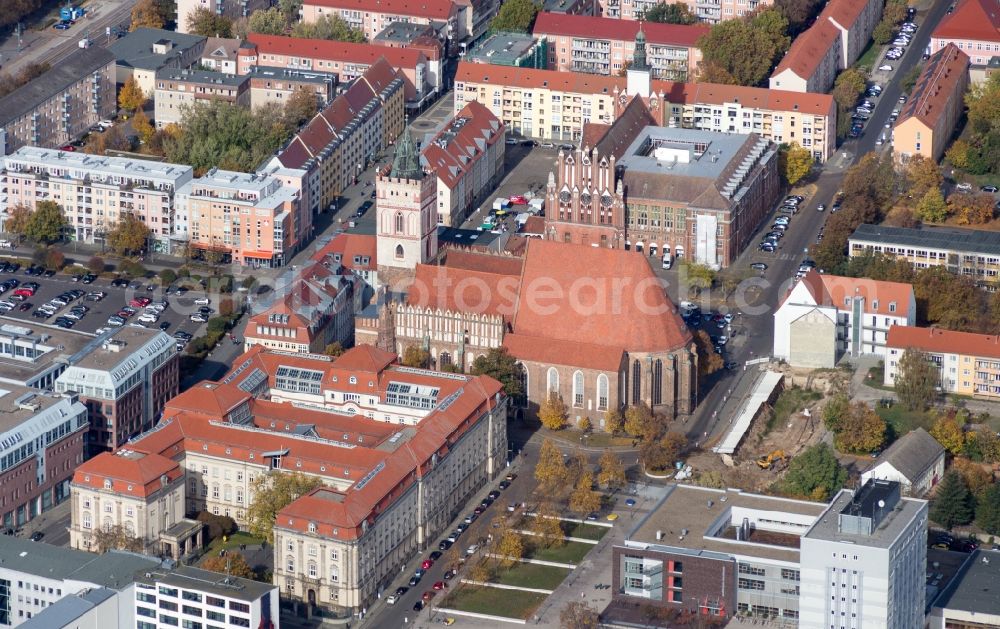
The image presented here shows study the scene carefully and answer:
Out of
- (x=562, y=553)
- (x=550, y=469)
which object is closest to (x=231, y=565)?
(x=562, y=553)

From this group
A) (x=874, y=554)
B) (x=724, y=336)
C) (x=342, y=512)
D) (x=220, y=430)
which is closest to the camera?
(x=874, y=554)

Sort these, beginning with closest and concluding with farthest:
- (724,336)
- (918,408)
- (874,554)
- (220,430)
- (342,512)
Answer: (874,554) → (342,512) → (220,430) → (918,408) → (724,336)

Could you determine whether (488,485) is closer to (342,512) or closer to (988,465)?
(342,512)

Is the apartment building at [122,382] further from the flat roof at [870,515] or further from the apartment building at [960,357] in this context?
the flat roof at [870,515]

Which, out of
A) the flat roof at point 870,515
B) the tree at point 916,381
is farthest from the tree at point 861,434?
the flat roof at point 870,515

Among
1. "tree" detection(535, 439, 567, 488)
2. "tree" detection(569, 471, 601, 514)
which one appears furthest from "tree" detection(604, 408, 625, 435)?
"tree" detection(569, 471, 601, 514)

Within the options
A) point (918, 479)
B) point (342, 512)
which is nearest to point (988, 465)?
point (918, 479)

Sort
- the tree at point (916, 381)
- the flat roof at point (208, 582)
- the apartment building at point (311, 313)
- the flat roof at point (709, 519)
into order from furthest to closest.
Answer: the apartment building at point (311, 313) < the tree at point (916, 381) < the flat roof at point (709, 519) < the flat roof at point (208, 582)
